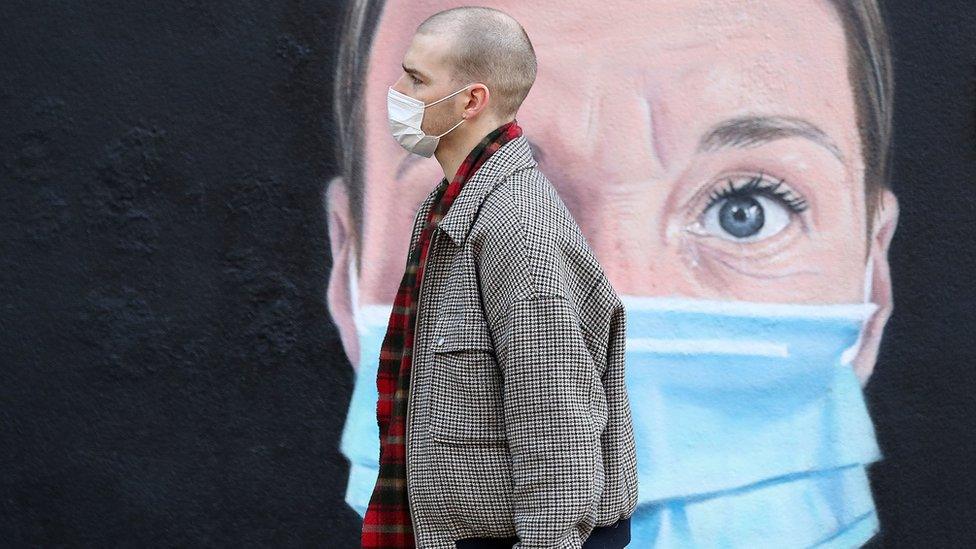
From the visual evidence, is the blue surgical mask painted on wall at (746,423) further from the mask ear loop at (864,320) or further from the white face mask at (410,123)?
the white face mask at (410,123)

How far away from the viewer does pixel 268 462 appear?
3580 mm

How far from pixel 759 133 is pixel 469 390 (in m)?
1.97

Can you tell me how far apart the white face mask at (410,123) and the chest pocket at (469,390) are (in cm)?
43

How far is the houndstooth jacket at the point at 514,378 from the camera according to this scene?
1.87 m

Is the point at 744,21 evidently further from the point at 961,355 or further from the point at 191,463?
the point at 191,463

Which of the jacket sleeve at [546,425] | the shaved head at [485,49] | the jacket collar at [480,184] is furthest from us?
the shaved head at [485,49]

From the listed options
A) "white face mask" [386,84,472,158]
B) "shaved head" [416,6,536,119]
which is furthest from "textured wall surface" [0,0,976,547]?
"shaved head" [416,6,536,119]

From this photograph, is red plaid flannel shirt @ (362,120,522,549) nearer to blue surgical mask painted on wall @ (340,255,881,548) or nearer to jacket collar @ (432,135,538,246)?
jacket collar @ (432,135,538,246)

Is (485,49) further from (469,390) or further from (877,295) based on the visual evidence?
(877,295)

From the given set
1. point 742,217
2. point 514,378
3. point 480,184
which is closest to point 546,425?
point 514,378

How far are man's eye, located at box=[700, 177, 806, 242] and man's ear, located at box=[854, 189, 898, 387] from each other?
258 mm

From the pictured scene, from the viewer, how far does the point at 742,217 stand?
142 inches

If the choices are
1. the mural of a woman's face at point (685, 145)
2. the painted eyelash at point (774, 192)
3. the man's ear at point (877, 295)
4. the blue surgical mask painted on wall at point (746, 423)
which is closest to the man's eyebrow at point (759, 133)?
the mural of a woman's face at point (685, 145)

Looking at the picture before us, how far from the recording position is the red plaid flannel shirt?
2064 mm
